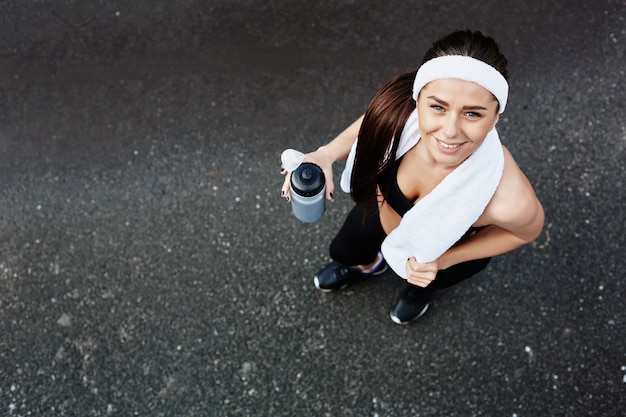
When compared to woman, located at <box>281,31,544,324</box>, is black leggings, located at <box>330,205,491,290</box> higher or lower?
lower

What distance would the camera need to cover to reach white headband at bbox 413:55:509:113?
165cm

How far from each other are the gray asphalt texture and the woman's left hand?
0.85 m

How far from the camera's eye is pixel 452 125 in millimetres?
1702

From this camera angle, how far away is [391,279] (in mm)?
3248

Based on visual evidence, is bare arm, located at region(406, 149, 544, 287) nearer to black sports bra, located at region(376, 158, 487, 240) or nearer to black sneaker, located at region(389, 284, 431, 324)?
black sports bra, located at region(376, 158, 487, 240)

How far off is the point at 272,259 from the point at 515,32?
7.21 ft

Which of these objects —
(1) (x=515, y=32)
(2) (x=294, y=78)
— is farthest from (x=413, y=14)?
(2) (x=294, y=78)

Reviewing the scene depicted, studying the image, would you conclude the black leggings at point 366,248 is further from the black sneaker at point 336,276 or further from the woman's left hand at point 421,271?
the woman's left hand at point 421,271

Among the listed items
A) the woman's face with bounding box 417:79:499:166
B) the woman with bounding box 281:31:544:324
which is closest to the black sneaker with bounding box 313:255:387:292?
the woman with bounding box 281:31:544:324

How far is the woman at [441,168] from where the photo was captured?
170cm

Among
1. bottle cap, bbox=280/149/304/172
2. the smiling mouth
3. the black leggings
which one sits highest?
the smiling mouth

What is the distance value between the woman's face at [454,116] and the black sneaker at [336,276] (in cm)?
139

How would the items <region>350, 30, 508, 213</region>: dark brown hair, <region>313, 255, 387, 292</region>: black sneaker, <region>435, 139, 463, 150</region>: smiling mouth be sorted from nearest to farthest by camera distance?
<region>435, 139, 463, 150</region>: smiling mouth, <region>350, 30, 508, 213</region>: dark brown hair, <region>313, 255, 387, 292</region>: black sneaker

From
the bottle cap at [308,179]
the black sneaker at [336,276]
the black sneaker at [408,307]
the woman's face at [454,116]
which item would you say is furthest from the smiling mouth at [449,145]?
the black sneaker at [336,276]
